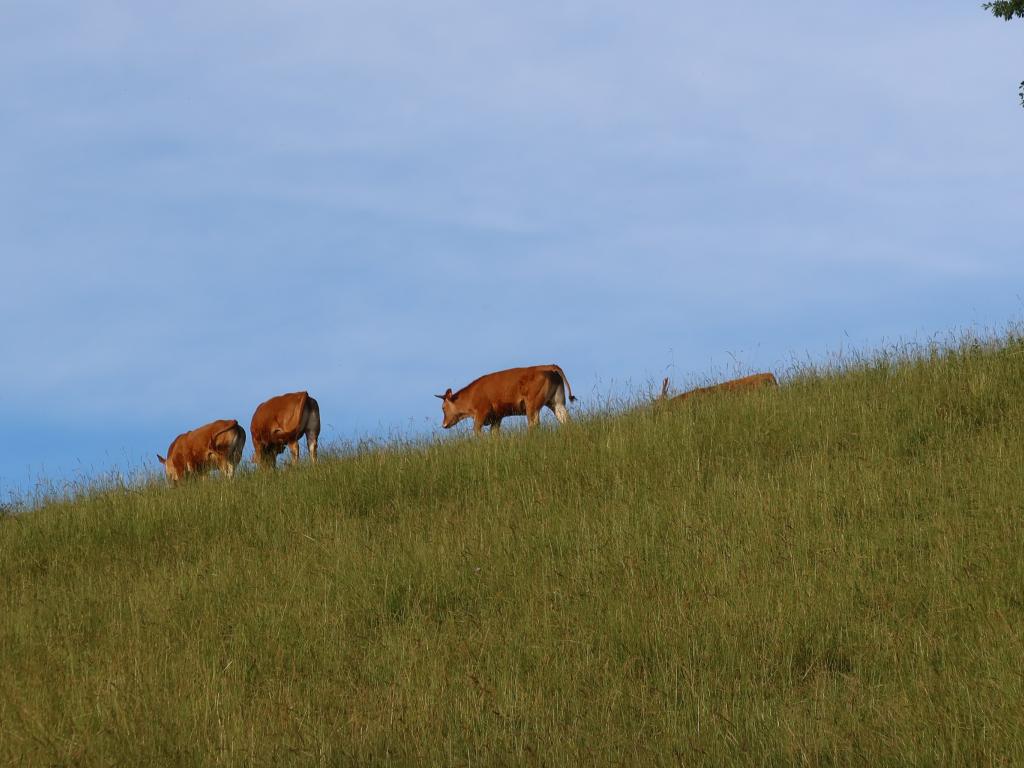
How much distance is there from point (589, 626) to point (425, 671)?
1.27m

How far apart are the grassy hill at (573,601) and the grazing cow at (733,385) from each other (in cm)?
232

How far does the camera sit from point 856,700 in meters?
5.85

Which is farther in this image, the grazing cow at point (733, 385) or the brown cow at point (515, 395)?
the brown cow at point (515, 395)

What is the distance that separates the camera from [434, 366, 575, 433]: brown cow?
58.8 feet

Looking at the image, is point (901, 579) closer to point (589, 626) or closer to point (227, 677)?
point (589, 626)

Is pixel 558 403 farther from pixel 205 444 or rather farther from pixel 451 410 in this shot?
pixel 205 444

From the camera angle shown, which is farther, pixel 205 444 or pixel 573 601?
pixel 205 444

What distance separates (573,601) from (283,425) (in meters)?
11.2

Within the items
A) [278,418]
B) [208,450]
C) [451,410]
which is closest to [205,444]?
[208,450]

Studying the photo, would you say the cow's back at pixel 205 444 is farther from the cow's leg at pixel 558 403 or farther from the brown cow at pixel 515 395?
the cow's leg at pixel 558 403

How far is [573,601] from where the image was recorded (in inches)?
310

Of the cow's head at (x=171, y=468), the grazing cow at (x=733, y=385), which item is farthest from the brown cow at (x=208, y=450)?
the grazing cow at (x=733, y=385)

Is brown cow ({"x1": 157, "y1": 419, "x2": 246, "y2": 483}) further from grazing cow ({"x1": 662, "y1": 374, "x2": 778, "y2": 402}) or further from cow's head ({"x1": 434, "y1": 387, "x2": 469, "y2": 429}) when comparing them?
grazing cow ({"x1": 662, "y1": 374, "x2": 778, "y2": 402})

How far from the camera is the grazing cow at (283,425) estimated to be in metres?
18.0
